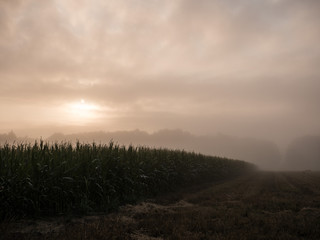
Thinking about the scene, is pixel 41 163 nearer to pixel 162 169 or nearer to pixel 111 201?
pixel 111 201

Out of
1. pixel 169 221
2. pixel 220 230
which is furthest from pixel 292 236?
pixel 169 221

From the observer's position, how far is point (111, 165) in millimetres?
13719

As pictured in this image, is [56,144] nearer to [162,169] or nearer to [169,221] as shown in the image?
[169,221]

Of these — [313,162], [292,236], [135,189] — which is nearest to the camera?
[292,236]

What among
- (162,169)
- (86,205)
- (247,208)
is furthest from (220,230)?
(162,169)

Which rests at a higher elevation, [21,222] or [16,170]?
[16,170]

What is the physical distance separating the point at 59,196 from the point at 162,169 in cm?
997

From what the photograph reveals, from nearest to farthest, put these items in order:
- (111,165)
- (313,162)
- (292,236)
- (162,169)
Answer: (292,236) → (111,165) → (162,169) → (313,162)

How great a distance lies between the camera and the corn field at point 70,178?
934 cm

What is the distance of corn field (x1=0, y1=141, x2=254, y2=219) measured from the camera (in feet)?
30.6

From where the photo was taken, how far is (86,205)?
Answer: 35.1ft

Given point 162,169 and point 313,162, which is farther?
point 313,162

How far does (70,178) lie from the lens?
1041cm

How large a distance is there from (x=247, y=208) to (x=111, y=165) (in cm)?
663
